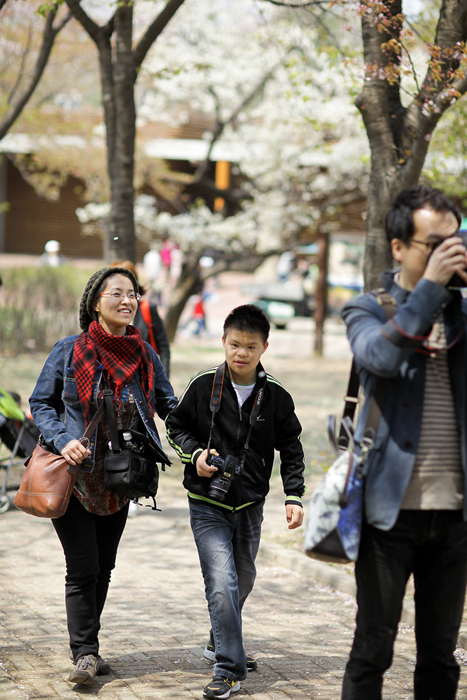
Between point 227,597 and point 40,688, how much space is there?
0.94 meters

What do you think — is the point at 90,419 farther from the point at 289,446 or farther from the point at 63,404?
the point at 289,446

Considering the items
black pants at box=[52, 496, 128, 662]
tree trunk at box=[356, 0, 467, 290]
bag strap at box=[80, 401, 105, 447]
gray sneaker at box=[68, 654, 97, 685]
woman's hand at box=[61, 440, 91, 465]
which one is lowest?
gray sneaker at box=[68, 654, 97, 685]

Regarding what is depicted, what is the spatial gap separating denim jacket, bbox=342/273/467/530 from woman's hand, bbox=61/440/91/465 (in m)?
1.37

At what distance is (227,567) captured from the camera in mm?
3660

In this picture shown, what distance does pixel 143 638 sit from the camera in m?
4.47

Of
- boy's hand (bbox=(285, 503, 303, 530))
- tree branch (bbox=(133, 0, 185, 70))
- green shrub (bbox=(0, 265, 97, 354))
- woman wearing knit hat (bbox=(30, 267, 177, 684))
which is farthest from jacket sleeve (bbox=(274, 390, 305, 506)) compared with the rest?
green shrub (bbox=(0, 265, 97, 354))

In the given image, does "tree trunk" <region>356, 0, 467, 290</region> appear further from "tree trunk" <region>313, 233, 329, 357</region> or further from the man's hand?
"tree trunk" <region>313, 233, 329, 357</region>

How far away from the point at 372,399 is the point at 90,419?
155 cm

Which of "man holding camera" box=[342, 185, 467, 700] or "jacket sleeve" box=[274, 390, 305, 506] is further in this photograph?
"jacket sleeve" box=[274, 390, 305, 506]

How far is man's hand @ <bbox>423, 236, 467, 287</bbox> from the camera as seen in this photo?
2420 millimetres

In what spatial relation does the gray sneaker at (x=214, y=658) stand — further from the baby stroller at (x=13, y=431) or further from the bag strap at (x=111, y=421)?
the baby stroller at (x=13, y=431)

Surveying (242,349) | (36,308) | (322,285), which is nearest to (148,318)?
(242,349)

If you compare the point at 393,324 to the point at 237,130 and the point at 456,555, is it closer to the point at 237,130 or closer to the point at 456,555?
the point at 456,555

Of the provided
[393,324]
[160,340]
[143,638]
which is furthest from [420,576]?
[160,340]
